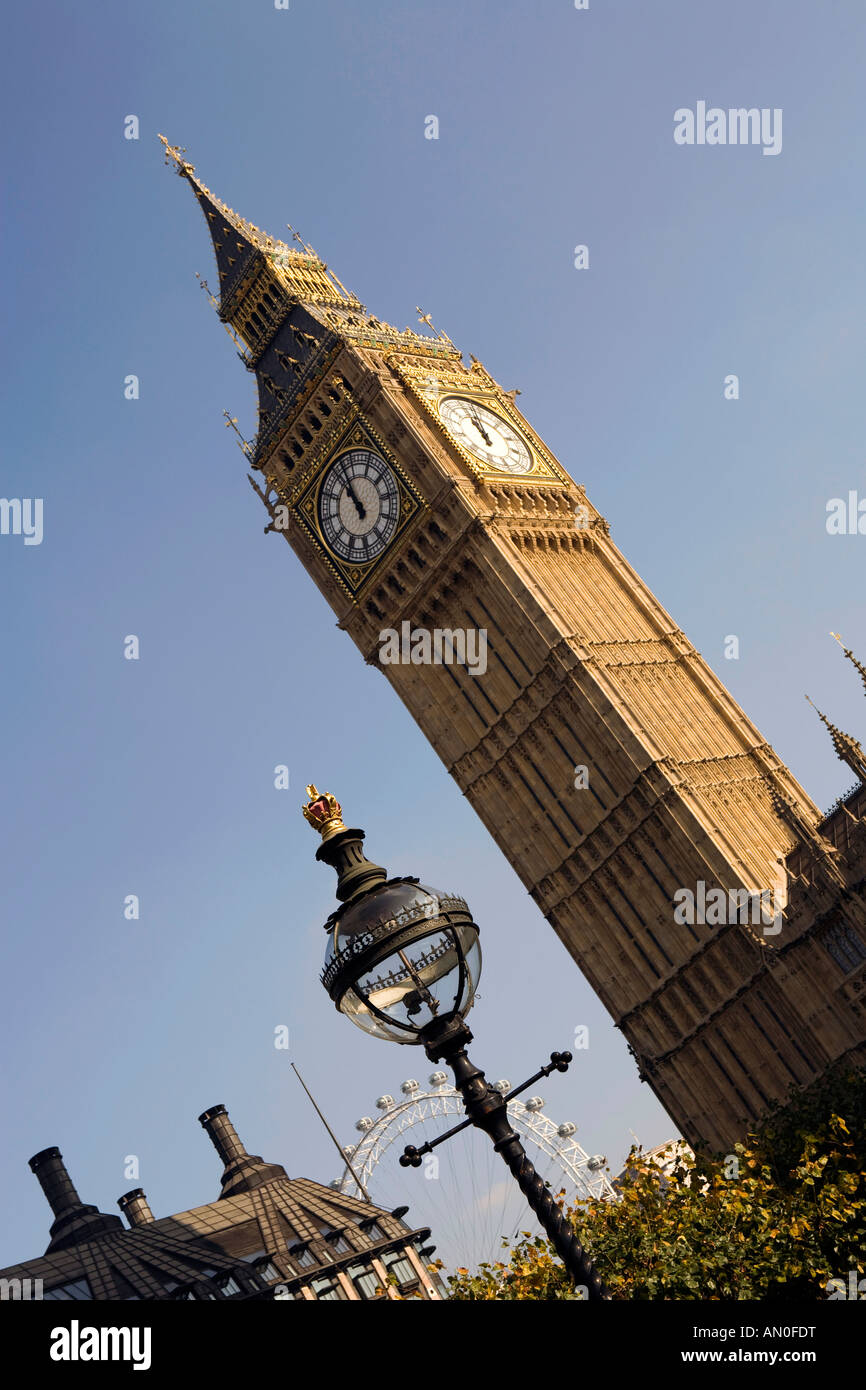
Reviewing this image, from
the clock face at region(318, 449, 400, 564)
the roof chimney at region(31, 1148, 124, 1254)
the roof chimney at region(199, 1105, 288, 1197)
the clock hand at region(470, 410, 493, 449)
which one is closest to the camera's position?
the clock face at region(318, 449, 400, 564)

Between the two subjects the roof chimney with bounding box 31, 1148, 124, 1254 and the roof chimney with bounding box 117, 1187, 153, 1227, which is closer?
the roof chimney with bounding box 31, 1148, 124, 1254

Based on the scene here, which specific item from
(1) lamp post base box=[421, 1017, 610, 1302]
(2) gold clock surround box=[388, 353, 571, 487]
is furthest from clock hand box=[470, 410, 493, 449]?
(1) lamp post base box=[421, 1017, 610, 1302]

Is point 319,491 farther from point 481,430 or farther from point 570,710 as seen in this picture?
point 570,710

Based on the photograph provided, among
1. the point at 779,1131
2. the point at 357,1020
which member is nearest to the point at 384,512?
the point at 779,1131

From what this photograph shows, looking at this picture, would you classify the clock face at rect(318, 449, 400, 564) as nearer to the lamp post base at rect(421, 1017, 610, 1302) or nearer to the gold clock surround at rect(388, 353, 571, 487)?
the gold clock surround at rect(388, 353, 571, 487)

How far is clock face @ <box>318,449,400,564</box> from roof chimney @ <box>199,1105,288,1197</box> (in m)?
50.2

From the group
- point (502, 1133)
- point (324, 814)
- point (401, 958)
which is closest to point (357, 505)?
point (324, 814)

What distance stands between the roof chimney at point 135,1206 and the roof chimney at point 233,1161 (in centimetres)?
657

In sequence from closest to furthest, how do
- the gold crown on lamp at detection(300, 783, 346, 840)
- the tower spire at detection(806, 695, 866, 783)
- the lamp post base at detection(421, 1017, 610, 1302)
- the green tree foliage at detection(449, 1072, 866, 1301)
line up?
the lamp post base at detection(421, 1017, 610, 1302), the gold crown on lamp at detection(300, 783, 346, 840), the green tree foliage at detection(449, 1072, 866, 1301), the tower spire at detection(806, 695, 866, 783)

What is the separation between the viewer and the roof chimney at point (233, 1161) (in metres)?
114

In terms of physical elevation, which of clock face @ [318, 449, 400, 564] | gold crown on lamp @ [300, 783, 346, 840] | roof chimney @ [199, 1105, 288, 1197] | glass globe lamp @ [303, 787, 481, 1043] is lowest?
glass globe lamp @ [303, 787, 481, 1043]

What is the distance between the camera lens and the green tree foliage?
1617 inches
